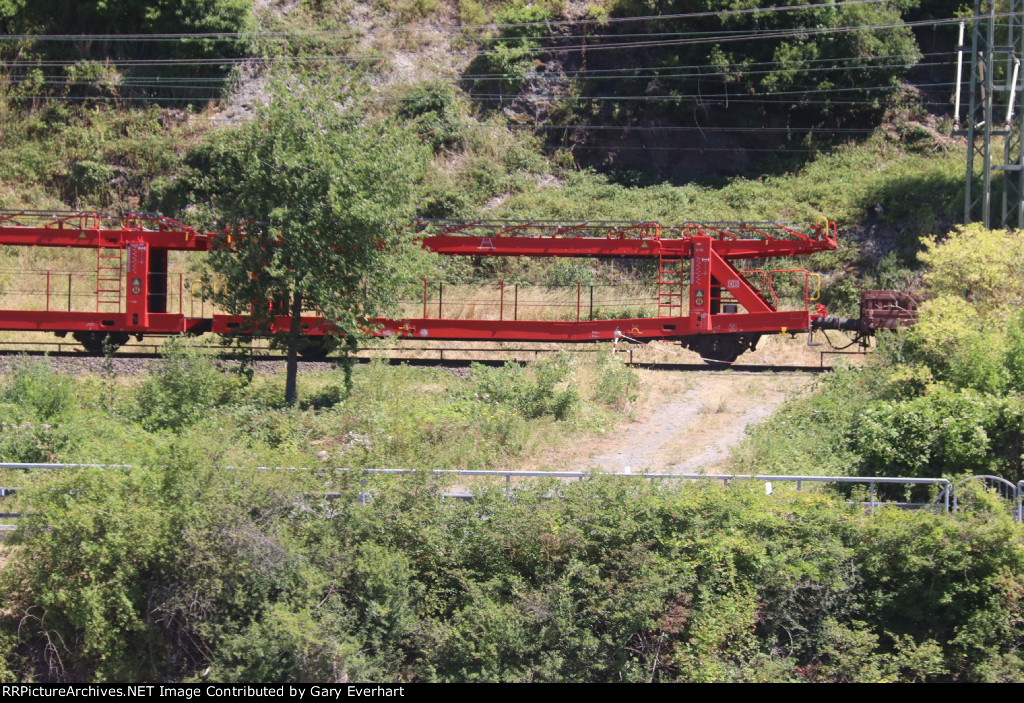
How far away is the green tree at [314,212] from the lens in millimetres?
17906

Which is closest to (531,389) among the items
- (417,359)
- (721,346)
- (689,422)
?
(689,422)

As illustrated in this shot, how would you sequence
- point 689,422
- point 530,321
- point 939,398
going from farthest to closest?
point 530,321 → point 689,422 → point 939,398

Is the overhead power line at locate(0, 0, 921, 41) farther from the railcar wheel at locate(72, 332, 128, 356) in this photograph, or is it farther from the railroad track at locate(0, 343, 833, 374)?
the railcar wheel at locate(72, 332, 128, 356)

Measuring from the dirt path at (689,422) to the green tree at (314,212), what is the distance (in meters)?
5.70

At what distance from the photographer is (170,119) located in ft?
128

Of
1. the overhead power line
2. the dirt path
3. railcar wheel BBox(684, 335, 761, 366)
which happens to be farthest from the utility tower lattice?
the dirt path

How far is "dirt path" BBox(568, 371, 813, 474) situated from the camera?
16516mm

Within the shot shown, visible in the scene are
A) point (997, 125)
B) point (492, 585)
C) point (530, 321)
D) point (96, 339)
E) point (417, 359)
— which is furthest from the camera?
point (997, 125)

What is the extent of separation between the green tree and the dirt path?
224 inches

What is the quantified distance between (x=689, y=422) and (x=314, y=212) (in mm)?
8705

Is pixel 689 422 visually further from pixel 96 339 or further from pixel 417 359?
pixel 96 339

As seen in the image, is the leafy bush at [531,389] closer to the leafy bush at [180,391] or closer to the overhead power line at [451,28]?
the leafy bush at [180,391]

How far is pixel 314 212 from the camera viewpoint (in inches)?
706

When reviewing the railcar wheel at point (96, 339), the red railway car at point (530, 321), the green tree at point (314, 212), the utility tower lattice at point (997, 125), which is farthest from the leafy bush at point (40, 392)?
the utility tower lattice at point (997, 125)
